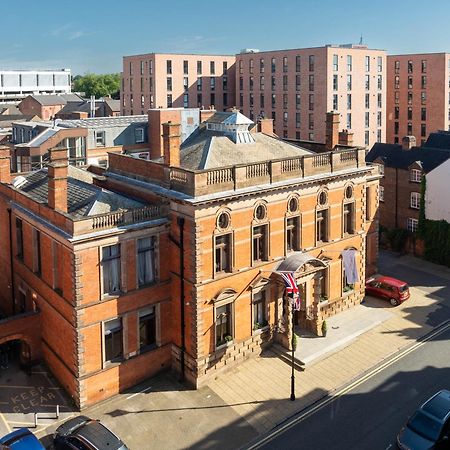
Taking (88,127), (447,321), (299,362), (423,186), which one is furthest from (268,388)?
(88,127)

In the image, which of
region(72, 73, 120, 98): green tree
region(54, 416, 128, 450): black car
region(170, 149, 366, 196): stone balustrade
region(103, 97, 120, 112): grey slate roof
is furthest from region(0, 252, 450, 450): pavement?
region(72, 73, 120, 98): green tree

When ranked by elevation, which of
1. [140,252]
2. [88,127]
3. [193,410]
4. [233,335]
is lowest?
[193,410]

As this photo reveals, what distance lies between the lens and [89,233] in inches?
1061

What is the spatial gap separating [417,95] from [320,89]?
22.5 m

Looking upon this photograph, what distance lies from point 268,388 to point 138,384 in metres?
7.02

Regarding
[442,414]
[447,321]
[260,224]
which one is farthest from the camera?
[447,321]

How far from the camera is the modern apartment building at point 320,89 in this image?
80188 millimetres

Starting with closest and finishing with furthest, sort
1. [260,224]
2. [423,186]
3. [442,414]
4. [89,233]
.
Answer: [442,414], [89,233], [260,224], [423,186]

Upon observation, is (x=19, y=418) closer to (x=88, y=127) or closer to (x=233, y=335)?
(x=233, y=335)

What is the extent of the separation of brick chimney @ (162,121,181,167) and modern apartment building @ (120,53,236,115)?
6433 cm

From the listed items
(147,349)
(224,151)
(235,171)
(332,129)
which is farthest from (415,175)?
(147,349)

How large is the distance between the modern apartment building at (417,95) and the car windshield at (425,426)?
7406cm

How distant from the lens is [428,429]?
24000 mm

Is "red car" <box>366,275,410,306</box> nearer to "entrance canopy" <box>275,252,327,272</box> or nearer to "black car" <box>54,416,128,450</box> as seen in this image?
"entrance canopy" <box>275,252,327,272</box>
